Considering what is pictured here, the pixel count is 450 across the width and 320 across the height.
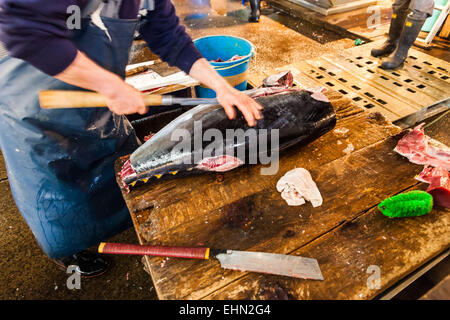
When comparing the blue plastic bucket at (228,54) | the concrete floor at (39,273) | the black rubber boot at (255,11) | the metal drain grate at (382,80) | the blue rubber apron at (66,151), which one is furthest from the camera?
the black rubber boot at (255,11)

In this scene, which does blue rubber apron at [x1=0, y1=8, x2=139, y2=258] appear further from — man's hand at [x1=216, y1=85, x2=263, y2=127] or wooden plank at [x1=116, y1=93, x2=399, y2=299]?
man's hand at [x1=216, y1=85, x2=263, y2=127]

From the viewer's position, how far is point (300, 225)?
4.42 ft

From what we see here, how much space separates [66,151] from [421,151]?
2.18 metres

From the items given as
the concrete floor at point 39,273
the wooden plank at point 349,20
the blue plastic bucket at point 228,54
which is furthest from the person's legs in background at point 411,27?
the concrete floor at point 39,273

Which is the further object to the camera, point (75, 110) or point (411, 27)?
point (411, 27)

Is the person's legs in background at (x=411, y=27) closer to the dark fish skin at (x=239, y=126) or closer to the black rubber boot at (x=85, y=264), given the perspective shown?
the dark fish skin at (x=239, y=126)

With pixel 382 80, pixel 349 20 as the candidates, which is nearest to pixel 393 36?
pixel 382 80

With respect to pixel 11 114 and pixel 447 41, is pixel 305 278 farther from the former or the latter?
pixel 447 41

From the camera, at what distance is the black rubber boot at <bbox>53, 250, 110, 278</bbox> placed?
2.13m

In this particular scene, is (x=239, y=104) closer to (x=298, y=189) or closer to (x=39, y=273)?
(x=298, y=189)

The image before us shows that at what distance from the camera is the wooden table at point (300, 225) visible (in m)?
1.15

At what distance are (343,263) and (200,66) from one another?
57.2 inches

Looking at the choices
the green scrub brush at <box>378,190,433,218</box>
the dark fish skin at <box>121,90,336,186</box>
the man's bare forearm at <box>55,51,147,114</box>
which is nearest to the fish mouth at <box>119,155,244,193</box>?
the dark fish skin at <box>121,90,336,186</box>

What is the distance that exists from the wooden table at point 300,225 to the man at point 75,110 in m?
0.31
